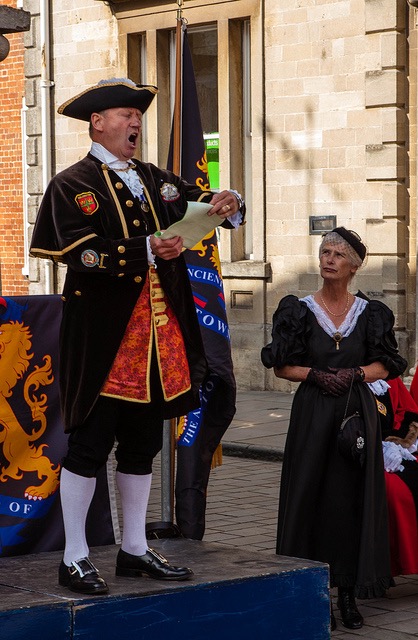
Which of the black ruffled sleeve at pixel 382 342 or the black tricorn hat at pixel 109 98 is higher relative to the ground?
the black tricorn hat at pixel 109 98

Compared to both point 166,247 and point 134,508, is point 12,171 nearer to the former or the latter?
point 134,508

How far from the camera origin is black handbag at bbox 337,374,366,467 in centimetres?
578

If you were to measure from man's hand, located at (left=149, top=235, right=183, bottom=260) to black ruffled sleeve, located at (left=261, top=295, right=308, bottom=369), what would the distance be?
150 cm

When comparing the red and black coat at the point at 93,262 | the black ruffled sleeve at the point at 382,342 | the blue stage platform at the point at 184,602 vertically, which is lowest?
the blue stage platform at the point at 184,602

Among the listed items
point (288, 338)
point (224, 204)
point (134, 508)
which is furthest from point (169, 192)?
point (288, 338)

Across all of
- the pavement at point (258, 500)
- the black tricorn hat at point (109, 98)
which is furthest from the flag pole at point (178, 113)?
the pavement at point (258, 500)

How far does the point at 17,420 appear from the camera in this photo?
19.7ft

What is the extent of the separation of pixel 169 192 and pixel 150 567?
1.34 m

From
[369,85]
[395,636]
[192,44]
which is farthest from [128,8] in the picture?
[395,636]

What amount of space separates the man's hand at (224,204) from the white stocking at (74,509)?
1.02 m

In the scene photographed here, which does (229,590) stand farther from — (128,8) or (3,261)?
(3,261)

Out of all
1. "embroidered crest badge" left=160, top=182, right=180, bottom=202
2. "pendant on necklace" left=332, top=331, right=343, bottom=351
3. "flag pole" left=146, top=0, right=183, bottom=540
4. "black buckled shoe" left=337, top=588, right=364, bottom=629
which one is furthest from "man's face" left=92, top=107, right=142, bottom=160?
"black buckled shoe" left=337, top=588, right=364, bottom=629

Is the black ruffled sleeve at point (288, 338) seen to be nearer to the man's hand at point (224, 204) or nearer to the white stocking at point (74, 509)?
the man's hand at point (224, 204)

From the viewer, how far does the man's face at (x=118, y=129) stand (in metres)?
4.67
